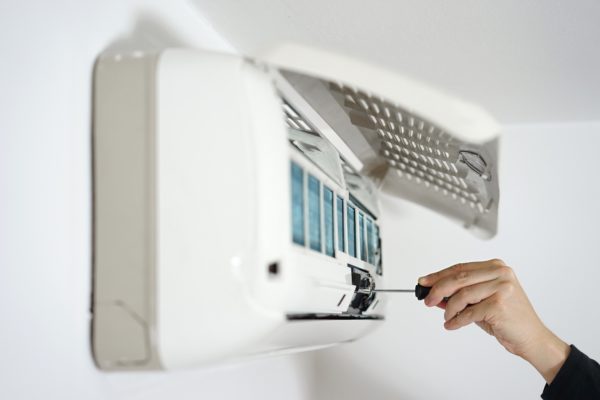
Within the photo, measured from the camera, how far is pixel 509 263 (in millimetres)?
1800

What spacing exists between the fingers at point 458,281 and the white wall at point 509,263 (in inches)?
25.9

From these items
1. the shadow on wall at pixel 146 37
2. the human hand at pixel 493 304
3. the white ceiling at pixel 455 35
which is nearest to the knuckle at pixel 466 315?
the human hand at pixel 493 304

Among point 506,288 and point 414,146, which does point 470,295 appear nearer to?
point 506,288

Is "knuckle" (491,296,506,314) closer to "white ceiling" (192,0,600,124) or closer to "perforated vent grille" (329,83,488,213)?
"perforated vent grille" (329,83,488,213)

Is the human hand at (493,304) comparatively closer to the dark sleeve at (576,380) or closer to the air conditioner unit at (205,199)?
the dark sleeve at (576,380)

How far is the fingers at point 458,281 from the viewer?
1.13 meters

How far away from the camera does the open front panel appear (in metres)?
0.94

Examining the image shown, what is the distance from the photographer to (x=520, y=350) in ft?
4.20

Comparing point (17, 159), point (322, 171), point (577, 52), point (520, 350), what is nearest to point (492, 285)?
point (520, 350)

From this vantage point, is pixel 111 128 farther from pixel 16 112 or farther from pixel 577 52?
pixel 577 52

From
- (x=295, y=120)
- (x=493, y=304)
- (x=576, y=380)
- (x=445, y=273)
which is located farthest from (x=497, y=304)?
(x=295, y=120)

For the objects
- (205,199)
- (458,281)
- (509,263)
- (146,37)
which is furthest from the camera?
(509,263)

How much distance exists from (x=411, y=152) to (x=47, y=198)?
0.67m

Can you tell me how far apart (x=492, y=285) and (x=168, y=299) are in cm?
65
